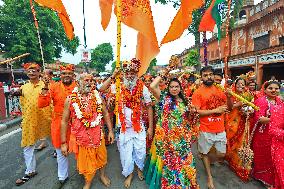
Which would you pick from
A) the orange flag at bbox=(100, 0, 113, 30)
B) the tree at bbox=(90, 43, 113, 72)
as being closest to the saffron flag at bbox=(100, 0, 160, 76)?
the orange flag at bbox=(100, 0, 113, 30)

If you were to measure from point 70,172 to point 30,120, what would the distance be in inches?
49.4

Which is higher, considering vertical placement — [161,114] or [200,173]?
[161,114]

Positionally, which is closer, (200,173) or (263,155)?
(263,155)

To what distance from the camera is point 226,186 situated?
4.14m

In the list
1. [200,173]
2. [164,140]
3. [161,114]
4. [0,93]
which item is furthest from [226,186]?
[0,93]

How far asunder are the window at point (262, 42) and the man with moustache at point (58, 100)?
18.3 meters

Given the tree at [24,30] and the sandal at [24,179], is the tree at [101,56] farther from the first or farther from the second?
the sandal at [24,179]

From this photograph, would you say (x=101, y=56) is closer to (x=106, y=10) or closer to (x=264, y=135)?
(x=106, y=10)

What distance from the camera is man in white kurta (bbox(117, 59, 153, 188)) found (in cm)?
420

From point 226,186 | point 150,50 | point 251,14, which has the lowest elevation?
point 226,186

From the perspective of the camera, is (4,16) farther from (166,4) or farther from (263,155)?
(263,155)

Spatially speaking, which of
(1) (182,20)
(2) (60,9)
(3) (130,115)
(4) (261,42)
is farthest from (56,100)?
(4) (261,42)

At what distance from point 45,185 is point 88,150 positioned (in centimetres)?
113

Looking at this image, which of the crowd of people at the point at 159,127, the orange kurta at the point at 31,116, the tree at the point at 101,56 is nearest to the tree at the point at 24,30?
the orange kurta at the point at 31,116
